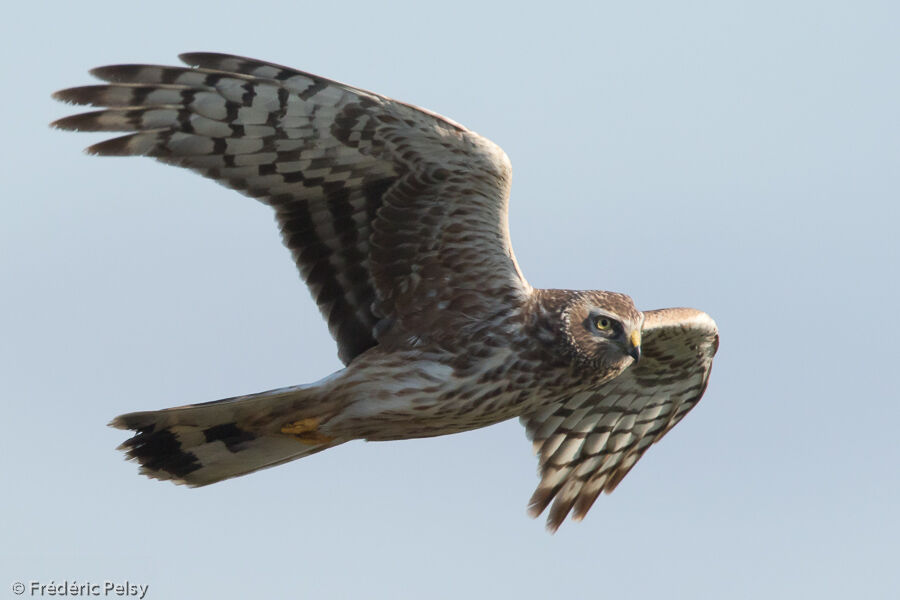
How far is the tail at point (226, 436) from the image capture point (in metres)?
8.51

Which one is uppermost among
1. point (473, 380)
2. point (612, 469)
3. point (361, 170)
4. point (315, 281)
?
point (361, 170)

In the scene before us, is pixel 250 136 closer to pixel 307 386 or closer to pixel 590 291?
pixel 307 386

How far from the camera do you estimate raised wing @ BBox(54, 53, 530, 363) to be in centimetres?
794

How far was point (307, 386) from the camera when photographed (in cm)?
849

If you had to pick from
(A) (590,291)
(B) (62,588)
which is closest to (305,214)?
(A) (590,291)

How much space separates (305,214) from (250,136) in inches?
24.7

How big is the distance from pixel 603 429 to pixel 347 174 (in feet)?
9.96

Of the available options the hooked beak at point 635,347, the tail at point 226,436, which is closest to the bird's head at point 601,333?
the hooked beak at point 635,347

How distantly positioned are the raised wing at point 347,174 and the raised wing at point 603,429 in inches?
74.9

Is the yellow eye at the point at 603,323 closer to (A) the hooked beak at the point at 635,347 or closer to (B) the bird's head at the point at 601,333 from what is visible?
(B) the bird's head at the point at 601,333

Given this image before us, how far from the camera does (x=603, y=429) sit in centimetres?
1041

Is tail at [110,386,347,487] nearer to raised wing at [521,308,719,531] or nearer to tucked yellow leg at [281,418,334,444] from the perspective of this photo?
tucked yellow leg at [281,418,334,444]

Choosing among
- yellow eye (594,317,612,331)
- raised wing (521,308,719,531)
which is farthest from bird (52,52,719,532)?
raised wing (521,308,719,531)

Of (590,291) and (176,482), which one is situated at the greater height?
(590,291)
